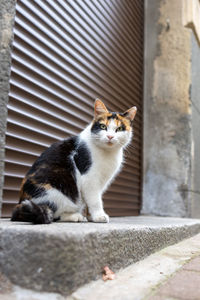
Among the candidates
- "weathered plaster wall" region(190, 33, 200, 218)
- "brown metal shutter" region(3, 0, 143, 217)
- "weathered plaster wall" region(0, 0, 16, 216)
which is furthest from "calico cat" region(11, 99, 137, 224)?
"weathered plaster wall" region(190, 33, 200, 218)

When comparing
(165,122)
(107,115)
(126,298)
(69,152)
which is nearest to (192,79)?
(165,122)

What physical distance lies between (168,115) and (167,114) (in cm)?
3

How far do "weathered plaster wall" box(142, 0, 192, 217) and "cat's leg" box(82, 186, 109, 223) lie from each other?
3212mm

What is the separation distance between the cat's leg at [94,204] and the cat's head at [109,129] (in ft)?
1.17

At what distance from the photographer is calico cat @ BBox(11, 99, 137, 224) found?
194cm

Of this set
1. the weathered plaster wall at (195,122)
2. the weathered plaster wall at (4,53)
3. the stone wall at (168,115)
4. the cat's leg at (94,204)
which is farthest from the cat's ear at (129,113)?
the weathered plaster wall at (195,122)

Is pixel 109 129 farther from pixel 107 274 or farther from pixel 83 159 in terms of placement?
pixel 107 274

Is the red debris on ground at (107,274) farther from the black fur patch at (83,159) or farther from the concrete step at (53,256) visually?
the black fur patch at (83,159)

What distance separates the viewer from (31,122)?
287cm

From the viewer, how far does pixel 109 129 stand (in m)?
2.36

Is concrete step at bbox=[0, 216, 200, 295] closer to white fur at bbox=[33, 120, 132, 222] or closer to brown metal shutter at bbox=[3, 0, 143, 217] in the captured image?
white fur at bbox=[33, 120, 132, 222]

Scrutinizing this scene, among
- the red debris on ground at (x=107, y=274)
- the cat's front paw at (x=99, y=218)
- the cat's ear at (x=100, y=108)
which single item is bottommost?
the red debris on ground at (x=107, y=274)

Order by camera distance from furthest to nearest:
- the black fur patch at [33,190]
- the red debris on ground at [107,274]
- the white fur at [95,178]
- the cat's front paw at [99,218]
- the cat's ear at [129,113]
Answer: the cat's ear at [129,113] → the cat's front paw at [99,218] → the white fur at [95,178] → the black fur patch at [33,190] → the red debris on ground at [107,274]

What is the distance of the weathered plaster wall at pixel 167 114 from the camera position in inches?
206
